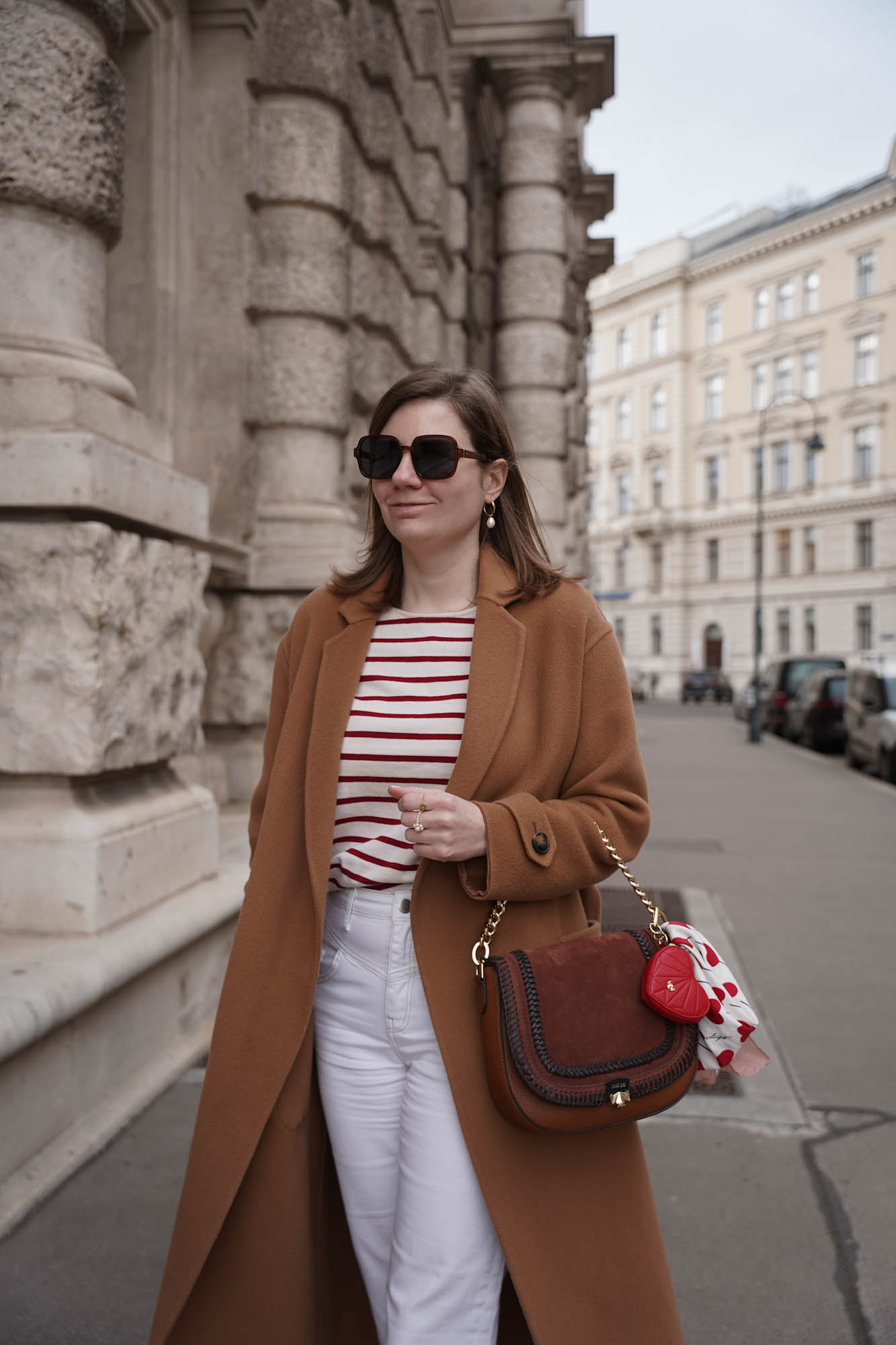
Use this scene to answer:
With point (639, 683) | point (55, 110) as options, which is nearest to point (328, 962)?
point (55, 110)

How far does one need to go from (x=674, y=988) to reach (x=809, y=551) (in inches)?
2186

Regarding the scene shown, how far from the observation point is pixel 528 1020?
171 centimetres

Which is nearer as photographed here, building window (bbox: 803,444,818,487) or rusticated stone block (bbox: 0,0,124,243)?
rusticated stone block (bbox: 0,0,124,243)

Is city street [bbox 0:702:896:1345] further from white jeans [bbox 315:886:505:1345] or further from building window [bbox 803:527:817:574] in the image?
building window [bbox 803:527:817:574]

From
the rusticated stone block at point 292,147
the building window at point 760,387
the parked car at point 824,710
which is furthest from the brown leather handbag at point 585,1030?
the building window at point 760,387

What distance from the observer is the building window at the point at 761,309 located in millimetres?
56594

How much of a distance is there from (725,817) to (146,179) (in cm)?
839

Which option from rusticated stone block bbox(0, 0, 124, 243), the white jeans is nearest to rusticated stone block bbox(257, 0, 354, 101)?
rusticated stone block bbox(0, 0, 124, 243)

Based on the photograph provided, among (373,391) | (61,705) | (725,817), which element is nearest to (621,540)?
(725,817)

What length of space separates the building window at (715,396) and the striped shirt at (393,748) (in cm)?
6057

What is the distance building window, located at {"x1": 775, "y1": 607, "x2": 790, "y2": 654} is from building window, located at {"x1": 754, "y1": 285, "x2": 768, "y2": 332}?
14.2 meters

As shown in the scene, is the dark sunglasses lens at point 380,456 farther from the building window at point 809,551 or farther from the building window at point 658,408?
the building window at point 658,408

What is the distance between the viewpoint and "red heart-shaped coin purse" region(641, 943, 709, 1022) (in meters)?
1.76

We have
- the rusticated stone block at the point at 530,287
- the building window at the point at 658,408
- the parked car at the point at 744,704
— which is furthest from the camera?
the building window at the point at 658,408
